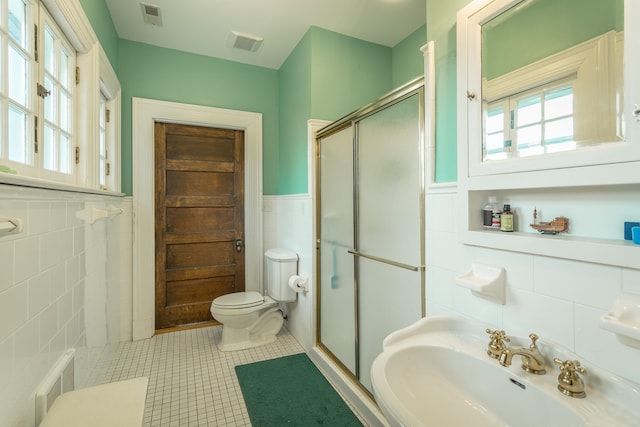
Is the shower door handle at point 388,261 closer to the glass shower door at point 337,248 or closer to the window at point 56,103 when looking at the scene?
the glass shower door at point 337,248

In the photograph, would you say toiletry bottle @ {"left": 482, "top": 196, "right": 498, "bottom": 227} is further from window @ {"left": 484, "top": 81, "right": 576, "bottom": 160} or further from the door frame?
the door frame

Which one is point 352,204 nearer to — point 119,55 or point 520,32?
point 520,32

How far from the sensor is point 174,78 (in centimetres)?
276

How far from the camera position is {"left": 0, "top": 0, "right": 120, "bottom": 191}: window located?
108cm

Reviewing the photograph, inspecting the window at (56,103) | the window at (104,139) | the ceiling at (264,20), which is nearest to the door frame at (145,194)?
the window at (104,139)

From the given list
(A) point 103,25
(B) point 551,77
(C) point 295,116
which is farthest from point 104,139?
(B) point 551,77

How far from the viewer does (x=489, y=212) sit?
1118mm

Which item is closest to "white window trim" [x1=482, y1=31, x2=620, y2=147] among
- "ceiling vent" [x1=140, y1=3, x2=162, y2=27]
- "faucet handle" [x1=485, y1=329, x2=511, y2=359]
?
"faucet handle" [x1=485, y1=329, x2=511, y2=359]

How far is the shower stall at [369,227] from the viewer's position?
1442 millimetres

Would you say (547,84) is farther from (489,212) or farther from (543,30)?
(489,212)

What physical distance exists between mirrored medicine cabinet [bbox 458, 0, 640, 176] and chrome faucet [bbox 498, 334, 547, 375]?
1.75 ft

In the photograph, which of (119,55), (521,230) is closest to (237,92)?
(119,55)

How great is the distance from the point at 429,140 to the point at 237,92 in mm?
2294

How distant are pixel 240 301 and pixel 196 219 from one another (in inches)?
37.0
